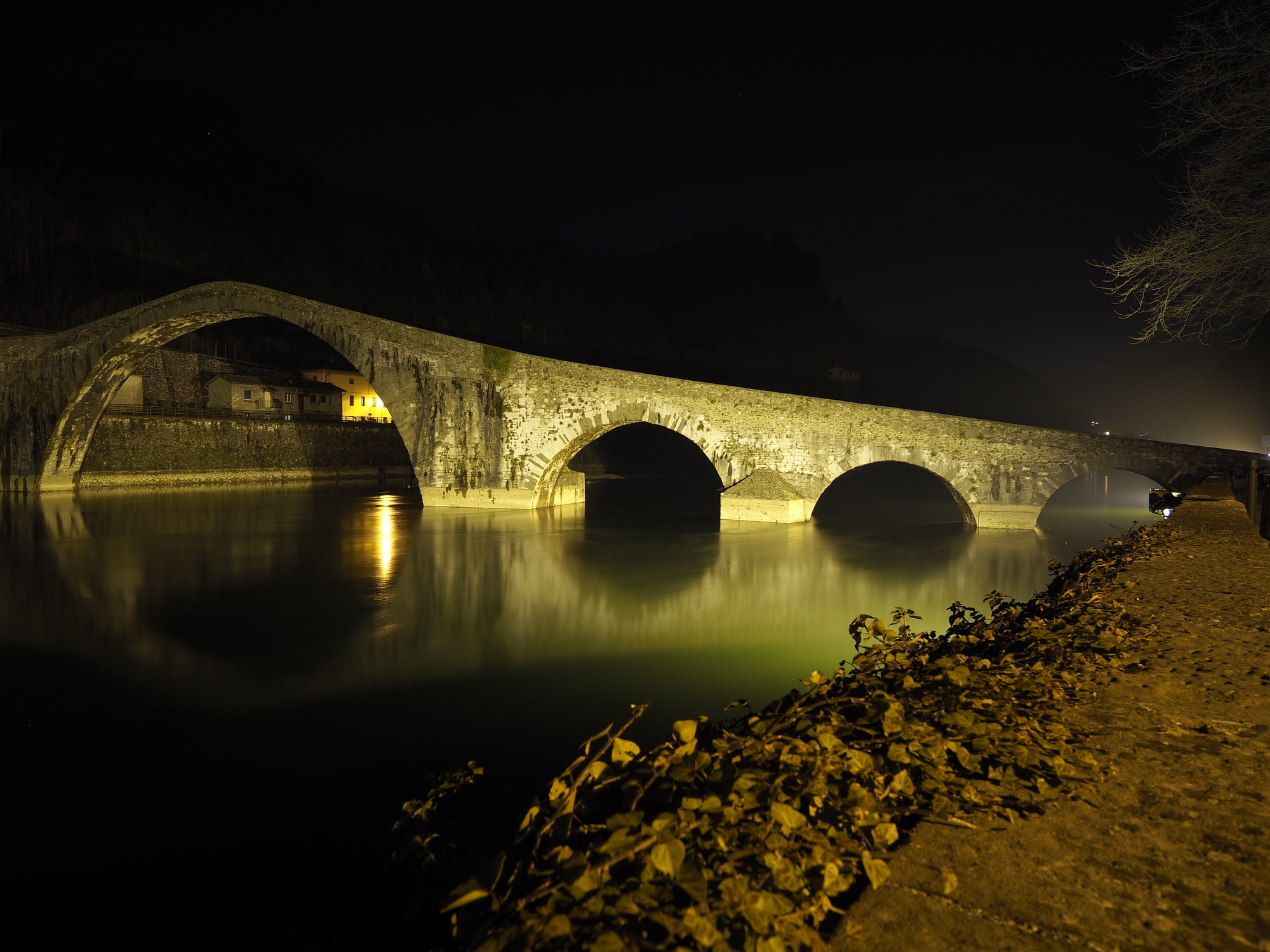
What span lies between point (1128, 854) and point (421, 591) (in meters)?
10.2

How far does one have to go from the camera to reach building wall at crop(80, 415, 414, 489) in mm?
26016

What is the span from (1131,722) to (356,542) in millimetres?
14861

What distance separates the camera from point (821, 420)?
17.6 meters

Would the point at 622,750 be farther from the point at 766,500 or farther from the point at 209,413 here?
the point at 209,413

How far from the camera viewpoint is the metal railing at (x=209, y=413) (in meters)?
27.8

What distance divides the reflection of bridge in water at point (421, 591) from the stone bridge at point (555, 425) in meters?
1.37

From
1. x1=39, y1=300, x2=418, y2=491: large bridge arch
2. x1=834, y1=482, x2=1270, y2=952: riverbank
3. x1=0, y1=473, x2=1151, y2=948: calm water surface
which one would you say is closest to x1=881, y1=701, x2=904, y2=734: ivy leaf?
x1=834, y1=482, x2=1270, y2=952: riverbank

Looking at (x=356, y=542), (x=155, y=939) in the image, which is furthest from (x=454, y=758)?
(x=356, y=542)

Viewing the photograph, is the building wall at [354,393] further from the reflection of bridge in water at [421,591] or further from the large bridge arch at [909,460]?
the large bridge arch at [909,460]


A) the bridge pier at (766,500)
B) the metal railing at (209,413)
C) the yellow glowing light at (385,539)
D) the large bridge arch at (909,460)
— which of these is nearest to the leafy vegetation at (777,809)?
the yellow glowing light at (385,539)

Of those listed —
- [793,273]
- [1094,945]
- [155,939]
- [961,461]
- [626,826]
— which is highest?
[793,273]

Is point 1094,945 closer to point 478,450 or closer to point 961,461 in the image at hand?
point 961,461

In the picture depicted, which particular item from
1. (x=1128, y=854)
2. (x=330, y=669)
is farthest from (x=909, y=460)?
(x=1128, y=854)

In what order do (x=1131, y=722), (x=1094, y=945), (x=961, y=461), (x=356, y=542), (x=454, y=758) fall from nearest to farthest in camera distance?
(x=1094, y=945) < (x=1131, y=722) < (x=454, y=758) < (x=356, y=542) < (x=961, y=461)
